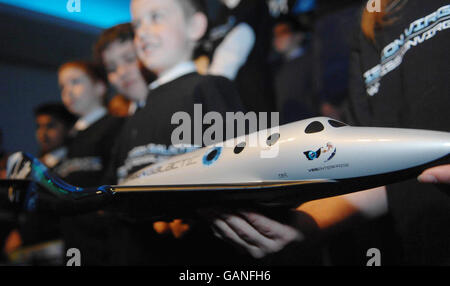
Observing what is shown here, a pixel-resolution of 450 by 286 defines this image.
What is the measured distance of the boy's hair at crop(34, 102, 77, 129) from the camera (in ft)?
3.40

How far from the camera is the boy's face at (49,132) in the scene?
1.06m

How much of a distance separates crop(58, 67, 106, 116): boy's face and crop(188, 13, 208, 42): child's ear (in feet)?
1.28

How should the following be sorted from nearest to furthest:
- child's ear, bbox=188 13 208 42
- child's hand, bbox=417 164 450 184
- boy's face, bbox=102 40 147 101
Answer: child's hand, bbox=417 164 450 184 → child's ear, bbox=188 13 208 42 → boy's face, bbox=102 40 147 101

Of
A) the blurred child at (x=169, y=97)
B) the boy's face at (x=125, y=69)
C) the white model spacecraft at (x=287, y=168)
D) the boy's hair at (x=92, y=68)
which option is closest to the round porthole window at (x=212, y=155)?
the white model spacecraft at (x=287, y=168)

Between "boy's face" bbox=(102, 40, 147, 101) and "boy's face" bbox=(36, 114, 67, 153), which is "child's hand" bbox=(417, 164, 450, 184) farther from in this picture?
"boy's face" bbox=(36, 114, 67, 153)

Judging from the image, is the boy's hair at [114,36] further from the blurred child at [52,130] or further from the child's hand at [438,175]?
the child's hand at [438,175]

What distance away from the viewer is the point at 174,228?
0.78 metres

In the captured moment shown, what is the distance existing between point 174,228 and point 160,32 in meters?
0.46

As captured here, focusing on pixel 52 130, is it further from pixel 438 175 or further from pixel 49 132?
pixel 438 175

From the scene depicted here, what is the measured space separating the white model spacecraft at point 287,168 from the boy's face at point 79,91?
503 mm

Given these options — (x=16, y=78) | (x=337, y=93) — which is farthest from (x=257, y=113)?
(x=337, y=93)

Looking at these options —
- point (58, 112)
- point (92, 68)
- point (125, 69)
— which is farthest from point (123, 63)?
point (58, 112)

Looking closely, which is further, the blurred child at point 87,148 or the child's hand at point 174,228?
the blurred child at point 87,148

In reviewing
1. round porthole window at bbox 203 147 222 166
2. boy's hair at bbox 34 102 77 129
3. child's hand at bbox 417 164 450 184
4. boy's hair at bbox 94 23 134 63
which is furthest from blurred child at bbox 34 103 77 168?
child's hand at bbox 417 164 450 184
